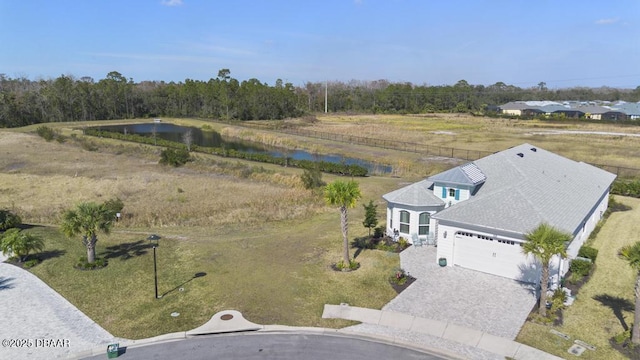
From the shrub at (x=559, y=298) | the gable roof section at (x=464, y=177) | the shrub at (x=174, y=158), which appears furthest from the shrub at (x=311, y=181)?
the shrub at (x=559, y=298)

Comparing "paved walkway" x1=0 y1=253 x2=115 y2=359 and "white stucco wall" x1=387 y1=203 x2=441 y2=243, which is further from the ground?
"white stucco wall" x1=387 y1=203 x2=441 y2=243

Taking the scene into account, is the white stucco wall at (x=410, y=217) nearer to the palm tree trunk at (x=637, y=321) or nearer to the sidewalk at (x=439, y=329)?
the sidewalk at (x=439, y=329)

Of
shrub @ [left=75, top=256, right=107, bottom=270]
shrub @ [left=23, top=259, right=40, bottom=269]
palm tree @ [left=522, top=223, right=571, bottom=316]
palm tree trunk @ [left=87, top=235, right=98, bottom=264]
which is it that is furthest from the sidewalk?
shrub @ [left=23, top=259, right=40, bottom=269]

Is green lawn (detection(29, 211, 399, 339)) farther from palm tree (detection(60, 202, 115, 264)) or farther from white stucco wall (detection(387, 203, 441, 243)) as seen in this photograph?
white stucco wall (detection(387, 203, 441, 243))

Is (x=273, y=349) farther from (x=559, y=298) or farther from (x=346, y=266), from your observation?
(x=559, y=298)

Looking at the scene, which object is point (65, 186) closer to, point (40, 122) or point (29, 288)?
point (29, 288)
